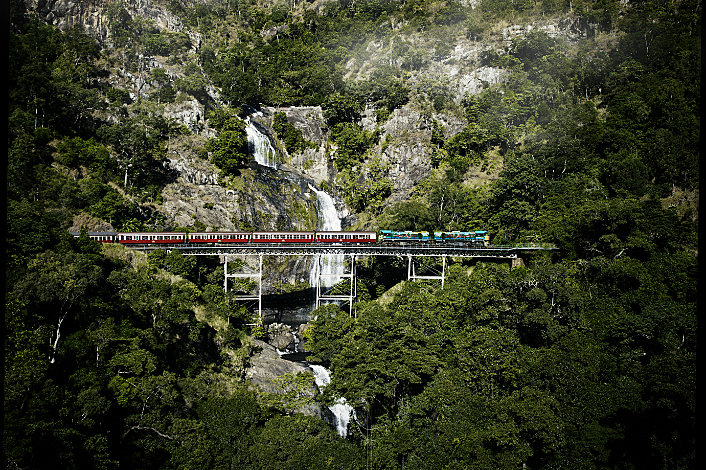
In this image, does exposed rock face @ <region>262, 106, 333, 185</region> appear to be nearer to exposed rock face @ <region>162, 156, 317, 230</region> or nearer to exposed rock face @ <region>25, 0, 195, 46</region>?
exposed rock face @ <region>162, 156, 317, 230</region>

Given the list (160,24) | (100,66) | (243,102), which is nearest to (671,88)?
(243,102)

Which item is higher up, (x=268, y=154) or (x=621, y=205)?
(x=268, y=154)

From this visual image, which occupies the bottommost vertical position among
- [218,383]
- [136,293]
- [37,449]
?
[218,383]

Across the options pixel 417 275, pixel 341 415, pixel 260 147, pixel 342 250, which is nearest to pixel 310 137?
pixel 260 147

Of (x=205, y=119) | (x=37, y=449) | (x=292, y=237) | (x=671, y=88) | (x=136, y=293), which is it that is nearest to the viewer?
(x=37, y=449)

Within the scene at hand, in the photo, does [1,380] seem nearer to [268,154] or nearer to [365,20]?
[268,154]

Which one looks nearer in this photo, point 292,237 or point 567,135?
point 292,237

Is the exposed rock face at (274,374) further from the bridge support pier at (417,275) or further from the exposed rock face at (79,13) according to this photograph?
the exposed rock face at (79,13)
